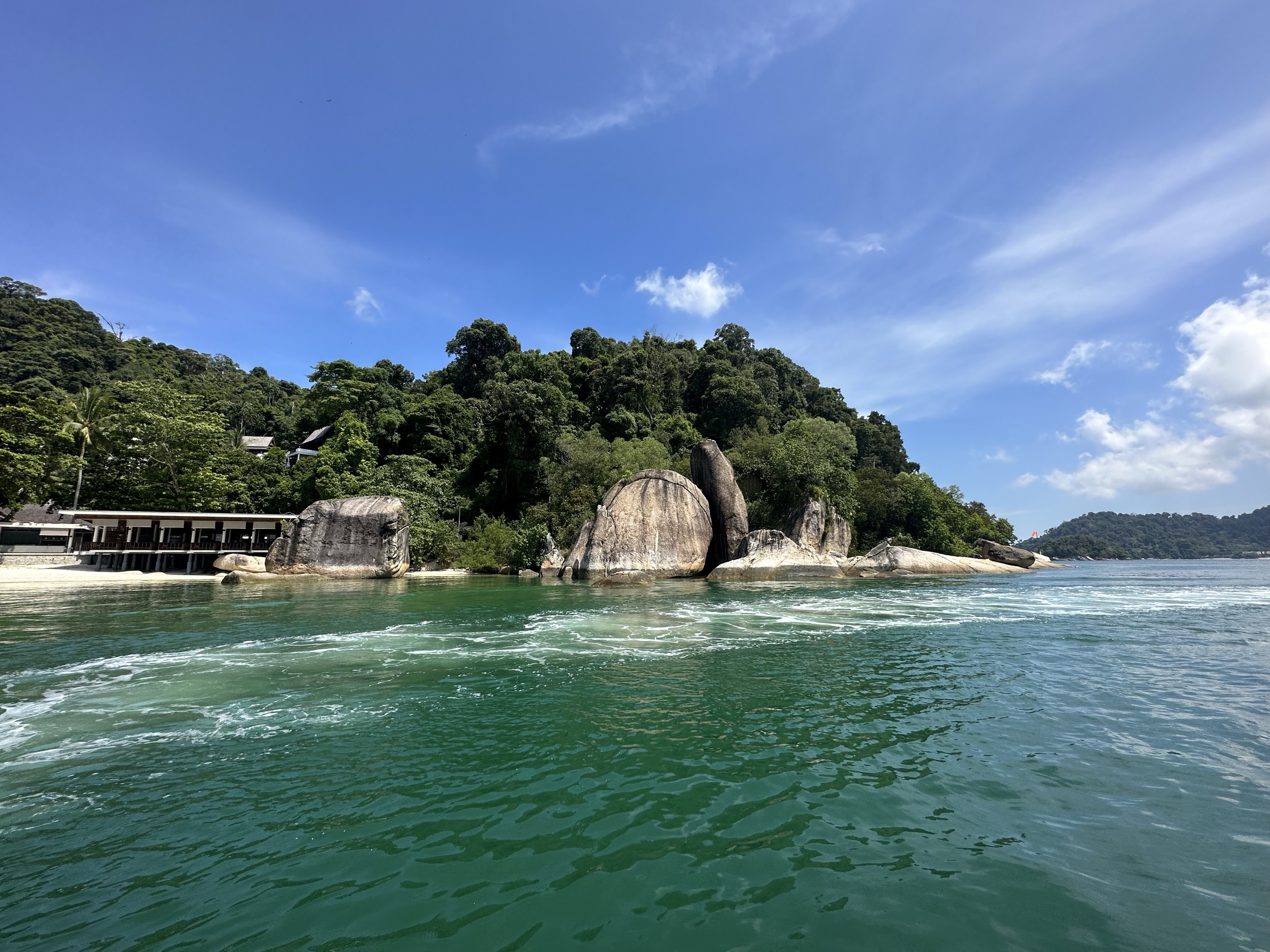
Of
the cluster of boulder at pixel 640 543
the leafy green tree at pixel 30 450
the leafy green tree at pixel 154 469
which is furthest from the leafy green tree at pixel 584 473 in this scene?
the leafy green tree at pixel 30 450

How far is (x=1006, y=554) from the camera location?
4988 centimetres

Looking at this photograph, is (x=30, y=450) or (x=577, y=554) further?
(x=30, y=450)

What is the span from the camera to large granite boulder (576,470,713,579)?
3027 cm

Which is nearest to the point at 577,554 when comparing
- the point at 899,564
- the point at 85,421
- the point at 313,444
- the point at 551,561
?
the point at 551,561

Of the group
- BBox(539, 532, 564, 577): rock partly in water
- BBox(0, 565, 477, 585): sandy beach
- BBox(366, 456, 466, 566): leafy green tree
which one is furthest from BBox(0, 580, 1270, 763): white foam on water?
BBox(0, 565, 477, 585): sandy beach

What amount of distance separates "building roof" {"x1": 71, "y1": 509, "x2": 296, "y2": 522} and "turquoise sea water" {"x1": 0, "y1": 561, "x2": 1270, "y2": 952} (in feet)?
83.2

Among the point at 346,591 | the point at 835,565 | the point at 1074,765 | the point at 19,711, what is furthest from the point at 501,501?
the point at 1074,765

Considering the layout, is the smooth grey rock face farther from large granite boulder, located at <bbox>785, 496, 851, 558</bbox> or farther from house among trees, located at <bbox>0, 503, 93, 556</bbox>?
house among trees, located at <bbox>0, 503, 93, 556</bbox>

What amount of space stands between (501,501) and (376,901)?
42.0 metres

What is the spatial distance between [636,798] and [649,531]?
2600 centimetres

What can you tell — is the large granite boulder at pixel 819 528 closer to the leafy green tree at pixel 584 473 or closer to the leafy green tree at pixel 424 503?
the leafy green tree at pixel 584 473

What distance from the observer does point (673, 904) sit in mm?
3592

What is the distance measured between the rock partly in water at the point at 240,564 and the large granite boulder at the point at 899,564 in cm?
3200

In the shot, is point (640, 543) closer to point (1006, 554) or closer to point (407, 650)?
point (407, 650)
